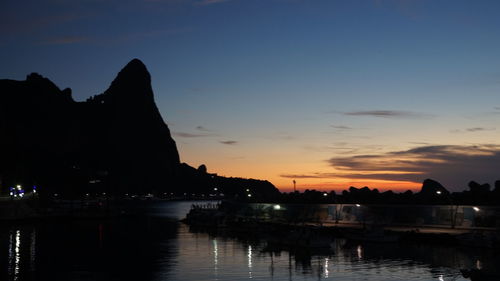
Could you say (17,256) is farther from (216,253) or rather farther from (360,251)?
(360,251)

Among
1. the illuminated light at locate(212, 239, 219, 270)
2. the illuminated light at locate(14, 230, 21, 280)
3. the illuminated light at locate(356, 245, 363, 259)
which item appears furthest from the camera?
the illuminated light at locate(356, 245, 363, 259)

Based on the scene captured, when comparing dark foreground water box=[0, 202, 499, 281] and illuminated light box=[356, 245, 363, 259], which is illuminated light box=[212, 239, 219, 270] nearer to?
dark foreground water box=[0, 202, 499, 281]

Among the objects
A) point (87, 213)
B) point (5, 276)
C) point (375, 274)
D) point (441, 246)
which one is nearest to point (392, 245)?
point (441, 246)

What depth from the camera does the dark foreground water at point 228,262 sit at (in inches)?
2090

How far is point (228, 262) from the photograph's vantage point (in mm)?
63844

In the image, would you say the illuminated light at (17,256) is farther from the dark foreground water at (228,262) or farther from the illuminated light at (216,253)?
the illuminated light at (216,253)

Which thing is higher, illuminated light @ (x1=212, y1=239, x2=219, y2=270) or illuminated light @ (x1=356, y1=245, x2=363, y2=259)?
illuminated light @ (x1=356, y1=245, x2=363, y2=259)

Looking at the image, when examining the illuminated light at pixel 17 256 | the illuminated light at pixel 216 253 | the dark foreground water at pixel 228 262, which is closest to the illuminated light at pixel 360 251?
the dark foreground water at pixel 228 262

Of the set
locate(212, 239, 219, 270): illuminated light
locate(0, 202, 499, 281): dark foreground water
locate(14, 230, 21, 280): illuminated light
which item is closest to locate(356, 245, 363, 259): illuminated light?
locate(0, 202, 499, 281): dark foreground water

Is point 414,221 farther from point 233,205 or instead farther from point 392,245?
point 233,205

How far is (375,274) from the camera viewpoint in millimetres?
52594

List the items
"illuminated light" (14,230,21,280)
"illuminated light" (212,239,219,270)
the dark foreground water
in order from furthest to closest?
"illuminated light" (212,239,219,270), "illuminated light" (14,230,21,280), the dark foreground water

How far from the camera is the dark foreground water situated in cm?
5309

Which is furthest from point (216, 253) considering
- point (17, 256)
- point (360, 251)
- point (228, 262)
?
point (17, 256)
